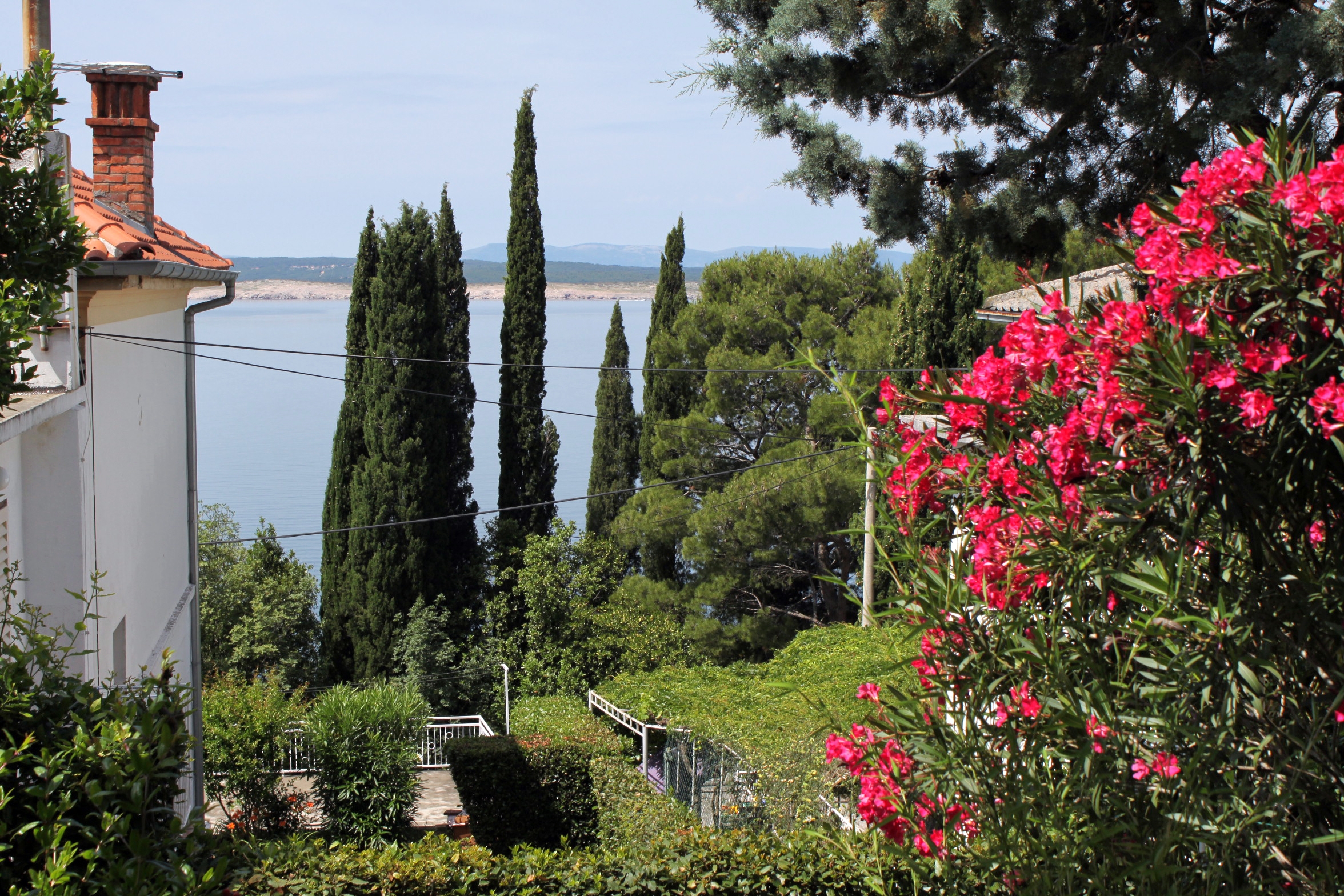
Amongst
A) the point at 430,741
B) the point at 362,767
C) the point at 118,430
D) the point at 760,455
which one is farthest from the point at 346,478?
the point at 118,430

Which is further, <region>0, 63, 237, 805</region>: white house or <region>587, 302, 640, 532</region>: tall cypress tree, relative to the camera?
<region>587, 302, 640, 532</region>: tall cypress tree

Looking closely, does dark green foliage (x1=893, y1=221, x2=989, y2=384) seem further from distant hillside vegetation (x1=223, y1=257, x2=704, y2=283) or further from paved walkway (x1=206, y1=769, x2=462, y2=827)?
distant hillside vegetation (x1=223, y1=257, x2=704, y2=283)

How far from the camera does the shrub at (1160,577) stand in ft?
5.84

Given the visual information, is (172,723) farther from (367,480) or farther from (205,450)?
(205,450)

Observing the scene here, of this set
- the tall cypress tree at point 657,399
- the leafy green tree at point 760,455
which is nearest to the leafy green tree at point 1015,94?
the leafy green tree at point 760,455

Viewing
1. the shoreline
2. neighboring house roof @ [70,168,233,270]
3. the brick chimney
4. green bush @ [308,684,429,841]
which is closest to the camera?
neighboring house roof @ [70,168,233,270]

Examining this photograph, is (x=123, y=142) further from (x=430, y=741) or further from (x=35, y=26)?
(x=430, y=741)

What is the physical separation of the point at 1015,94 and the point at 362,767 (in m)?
9.51

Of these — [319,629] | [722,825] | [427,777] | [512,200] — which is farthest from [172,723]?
[512,200]

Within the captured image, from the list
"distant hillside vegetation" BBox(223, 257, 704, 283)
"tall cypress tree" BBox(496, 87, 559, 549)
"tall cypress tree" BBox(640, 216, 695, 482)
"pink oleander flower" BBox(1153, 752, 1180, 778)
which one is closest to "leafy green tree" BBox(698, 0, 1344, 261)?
"pink oleander flower" BBox(1153, 752, 1180, 778)

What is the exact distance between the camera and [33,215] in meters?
3.07

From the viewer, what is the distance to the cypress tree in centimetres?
1944

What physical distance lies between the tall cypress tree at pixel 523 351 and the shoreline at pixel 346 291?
3370 mm

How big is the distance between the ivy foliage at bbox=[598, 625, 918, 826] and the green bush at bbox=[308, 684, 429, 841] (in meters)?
2.53
